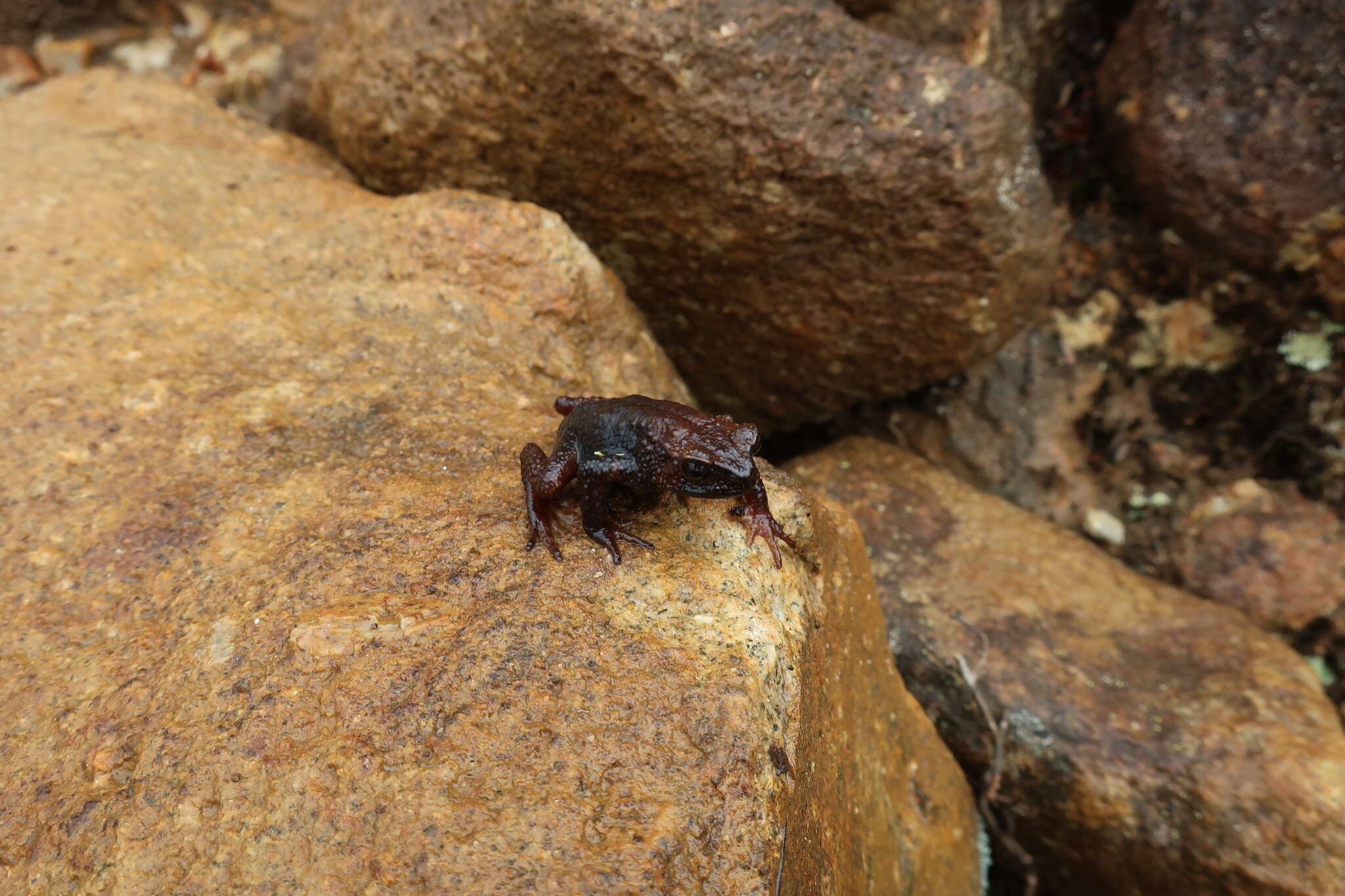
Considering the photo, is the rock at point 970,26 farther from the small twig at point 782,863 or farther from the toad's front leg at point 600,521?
the small twig at point 782,863

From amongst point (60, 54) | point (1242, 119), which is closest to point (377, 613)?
point (1242, 119)

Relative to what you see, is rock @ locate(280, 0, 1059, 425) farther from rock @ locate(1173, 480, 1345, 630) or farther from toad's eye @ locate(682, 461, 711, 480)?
toad's eye @ locate(682, 461, 711, 480)

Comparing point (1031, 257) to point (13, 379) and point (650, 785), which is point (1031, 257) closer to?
point (650, 785)

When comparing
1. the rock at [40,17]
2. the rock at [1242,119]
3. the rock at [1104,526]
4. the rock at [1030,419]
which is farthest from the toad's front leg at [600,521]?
the rock at [40,17]

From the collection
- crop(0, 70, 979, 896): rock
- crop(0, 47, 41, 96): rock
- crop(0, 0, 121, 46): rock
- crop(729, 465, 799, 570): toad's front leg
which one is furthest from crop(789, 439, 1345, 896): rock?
crop(0, 0, 121, 46): rock

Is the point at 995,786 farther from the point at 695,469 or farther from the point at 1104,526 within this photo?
the point at 695,469

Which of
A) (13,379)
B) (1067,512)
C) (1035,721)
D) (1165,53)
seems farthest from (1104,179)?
(13,379)
